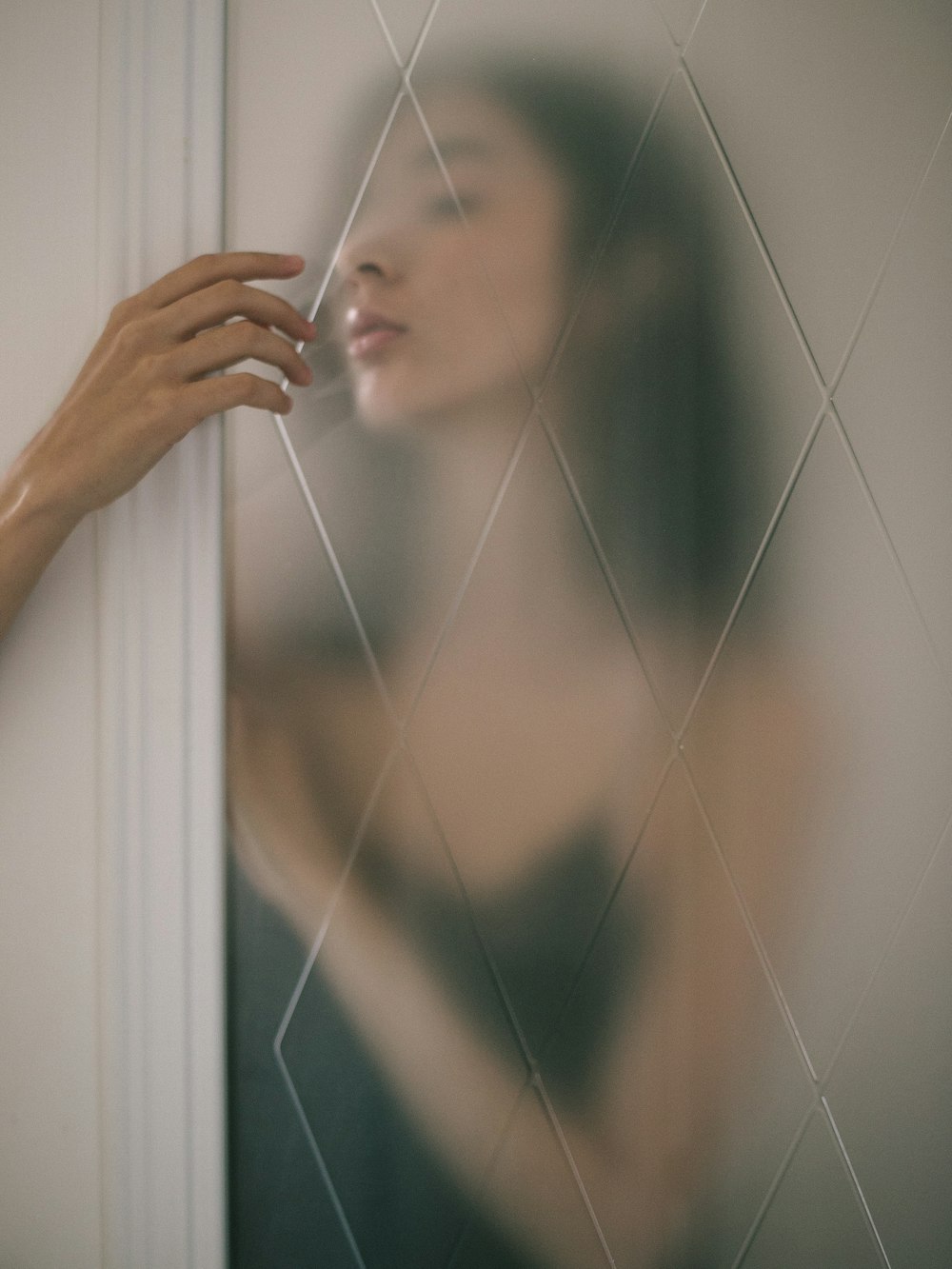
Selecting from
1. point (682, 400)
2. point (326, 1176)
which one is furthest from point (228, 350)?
point (326, 1176)

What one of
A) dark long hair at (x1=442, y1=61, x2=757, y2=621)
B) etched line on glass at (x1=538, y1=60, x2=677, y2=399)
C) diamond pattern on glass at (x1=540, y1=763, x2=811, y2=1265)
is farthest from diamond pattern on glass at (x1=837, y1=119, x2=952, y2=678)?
diamond pattern on glass at (x1=540, y1=763, x2=811, y2=1265)

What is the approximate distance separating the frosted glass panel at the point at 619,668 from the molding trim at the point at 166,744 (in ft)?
0.18

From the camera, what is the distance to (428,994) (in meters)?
0.70

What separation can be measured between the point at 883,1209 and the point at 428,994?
0.43m

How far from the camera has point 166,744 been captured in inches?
27.7

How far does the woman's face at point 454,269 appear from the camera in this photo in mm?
700

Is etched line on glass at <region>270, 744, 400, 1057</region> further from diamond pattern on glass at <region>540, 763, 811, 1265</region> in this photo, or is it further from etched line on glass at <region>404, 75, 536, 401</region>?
etched line on glass at <region>404, 75, 536, 401</region>

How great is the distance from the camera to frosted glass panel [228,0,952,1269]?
0.69 meters

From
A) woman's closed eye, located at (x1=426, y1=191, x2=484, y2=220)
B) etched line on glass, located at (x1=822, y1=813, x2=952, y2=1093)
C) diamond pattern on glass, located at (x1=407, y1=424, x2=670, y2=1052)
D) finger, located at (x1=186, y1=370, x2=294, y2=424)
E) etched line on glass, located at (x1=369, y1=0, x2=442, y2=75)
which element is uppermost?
etched line on glass, located at (x1=369, y1=0, x2=442, y2=75)

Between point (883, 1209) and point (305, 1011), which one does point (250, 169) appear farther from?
point (883, 1209)

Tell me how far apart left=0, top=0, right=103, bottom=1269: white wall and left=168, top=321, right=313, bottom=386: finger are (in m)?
0.14

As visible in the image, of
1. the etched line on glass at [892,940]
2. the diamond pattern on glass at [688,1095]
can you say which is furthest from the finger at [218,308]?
the etched line on glass at [892,940]

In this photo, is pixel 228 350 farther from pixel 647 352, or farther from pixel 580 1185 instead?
pixel 580 1185

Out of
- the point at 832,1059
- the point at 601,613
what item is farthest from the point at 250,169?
the point at 832,1059
